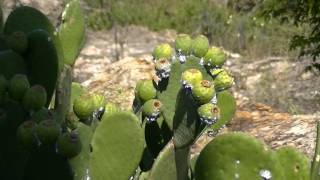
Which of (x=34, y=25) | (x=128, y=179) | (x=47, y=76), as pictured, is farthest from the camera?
(x=34, y=25)

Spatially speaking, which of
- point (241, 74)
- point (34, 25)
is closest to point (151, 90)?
point (34, 25)

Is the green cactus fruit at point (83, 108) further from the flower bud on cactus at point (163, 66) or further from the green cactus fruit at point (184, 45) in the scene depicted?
the green cactus fruit at point (184, 45)

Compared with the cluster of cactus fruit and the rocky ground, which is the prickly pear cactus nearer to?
A: the cluster of cactus fruit

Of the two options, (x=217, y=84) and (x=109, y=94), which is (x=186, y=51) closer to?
(x=217, y=84)

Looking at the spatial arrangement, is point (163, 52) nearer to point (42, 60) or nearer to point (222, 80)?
point (222, 80)

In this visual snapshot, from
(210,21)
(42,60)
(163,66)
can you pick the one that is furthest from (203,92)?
(210,21)
